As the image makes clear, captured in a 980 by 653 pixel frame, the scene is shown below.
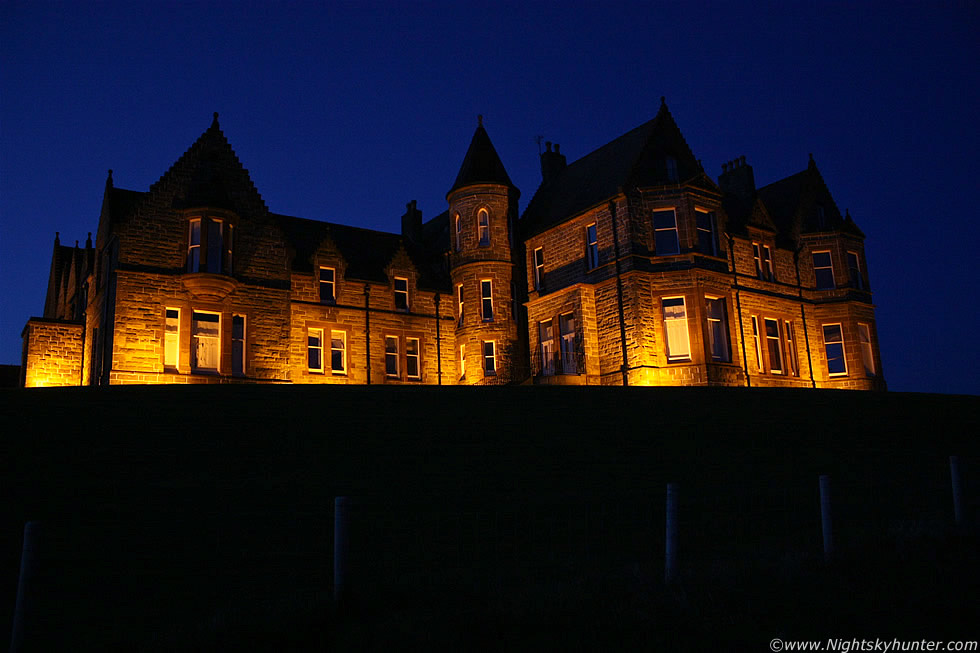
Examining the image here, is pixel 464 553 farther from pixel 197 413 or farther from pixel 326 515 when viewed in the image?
pixel 197 413

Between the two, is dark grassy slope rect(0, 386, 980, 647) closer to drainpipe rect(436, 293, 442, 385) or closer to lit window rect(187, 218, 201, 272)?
lit window rect(187, 218, 201, 272)

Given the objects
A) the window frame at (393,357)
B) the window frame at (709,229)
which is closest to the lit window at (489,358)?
the window frame at (393,357)

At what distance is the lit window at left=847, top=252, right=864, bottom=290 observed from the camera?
3822cm

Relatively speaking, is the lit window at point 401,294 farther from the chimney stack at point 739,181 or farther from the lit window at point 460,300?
the chimney stack at point 739,181

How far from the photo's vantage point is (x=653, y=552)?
9688 mm

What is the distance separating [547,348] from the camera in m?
34.1

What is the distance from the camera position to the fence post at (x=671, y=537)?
7723 millimetres

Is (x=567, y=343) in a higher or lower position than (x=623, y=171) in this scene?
lower

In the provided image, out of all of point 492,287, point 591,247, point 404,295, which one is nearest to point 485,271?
point 492,287

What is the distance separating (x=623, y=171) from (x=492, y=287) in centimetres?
775

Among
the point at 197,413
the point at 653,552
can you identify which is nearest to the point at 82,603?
the point at 653,552

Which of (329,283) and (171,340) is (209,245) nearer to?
(171,340)

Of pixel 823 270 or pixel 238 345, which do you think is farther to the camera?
pixel 823 270

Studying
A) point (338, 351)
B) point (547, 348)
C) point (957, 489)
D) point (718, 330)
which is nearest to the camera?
point (957, 489)
